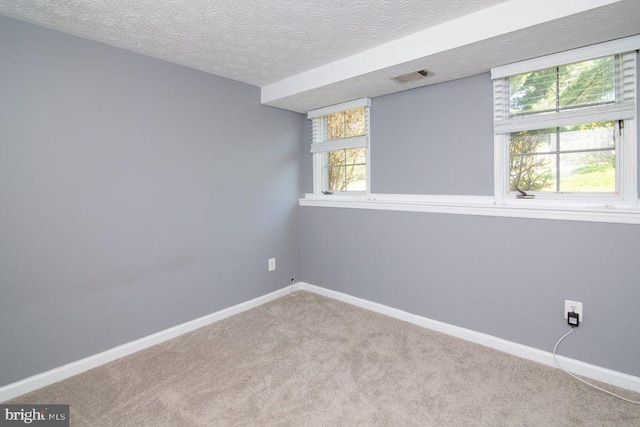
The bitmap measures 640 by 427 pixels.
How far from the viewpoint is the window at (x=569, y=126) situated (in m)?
1.95

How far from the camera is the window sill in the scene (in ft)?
6.32

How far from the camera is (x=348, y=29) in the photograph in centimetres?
204

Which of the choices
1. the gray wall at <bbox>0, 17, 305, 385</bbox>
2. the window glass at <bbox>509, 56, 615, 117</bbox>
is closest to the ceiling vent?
the window glass at <bbox>509, 56, 615, 117</bbox>

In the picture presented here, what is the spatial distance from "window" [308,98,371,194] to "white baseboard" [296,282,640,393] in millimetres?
1192

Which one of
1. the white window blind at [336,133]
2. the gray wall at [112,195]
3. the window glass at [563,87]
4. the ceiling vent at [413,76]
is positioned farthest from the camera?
the white window blind at [336,133]

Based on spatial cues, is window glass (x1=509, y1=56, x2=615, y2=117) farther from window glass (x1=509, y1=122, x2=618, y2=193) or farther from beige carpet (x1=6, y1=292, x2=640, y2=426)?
beige carpet (x1=6, y1=292, x2=640, y2=426)

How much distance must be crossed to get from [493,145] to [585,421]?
1.79 m

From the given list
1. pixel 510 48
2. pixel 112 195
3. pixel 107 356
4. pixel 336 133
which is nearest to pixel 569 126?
pixel 510 48

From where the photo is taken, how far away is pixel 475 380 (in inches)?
78.6

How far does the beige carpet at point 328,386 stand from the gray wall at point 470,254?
0.28 metres

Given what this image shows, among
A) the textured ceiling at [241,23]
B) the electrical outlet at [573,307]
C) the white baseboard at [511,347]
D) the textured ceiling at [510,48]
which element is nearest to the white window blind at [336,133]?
the textured ceiling at [510,48]

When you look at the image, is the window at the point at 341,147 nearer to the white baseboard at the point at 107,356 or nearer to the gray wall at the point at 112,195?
the gray wall at the point at 112,195

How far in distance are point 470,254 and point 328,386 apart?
58.5 inches

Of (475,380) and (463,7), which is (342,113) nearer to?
(463,7)
